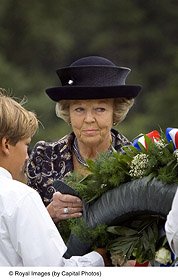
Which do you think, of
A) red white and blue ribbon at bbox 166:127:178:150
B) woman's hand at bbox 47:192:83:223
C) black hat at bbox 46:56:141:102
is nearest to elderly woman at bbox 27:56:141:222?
black hat at bbox 46:56:141:102

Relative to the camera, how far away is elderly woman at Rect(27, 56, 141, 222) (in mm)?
5125

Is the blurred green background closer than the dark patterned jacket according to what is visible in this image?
No

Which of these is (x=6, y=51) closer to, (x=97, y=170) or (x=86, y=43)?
(x=86, y=43)

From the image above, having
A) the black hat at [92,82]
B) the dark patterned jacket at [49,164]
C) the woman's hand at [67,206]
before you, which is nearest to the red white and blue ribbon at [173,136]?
the woman's hand at [67,206]

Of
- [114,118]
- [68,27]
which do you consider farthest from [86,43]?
[114,118]

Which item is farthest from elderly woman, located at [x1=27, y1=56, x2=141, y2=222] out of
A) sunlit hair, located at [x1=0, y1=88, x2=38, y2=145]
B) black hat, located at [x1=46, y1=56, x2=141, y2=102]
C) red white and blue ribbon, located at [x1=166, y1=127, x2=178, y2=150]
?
red white and blue ribbon, located at [x1=166, y1=127, x2=178, y2=150]

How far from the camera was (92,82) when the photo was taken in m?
5.21

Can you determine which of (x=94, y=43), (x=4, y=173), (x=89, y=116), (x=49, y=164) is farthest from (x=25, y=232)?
(x=94, y=43)

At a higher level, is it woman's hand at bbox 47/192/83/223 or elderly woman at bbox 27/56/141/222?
elderly woman at bbox 27/56/141/222

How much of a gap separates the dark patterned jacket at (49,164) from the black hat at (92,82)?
0.21 meters

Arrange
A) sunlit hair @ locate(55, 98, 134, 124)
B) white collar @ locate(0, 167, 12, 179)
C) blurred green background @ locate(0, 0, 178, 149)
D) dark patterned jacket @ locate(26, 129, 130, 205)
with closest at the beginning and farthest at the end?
white collar @ locate(0, 167, 12, 179)
dark patterned jacket @ locate(26, 129, 130, 205)
sunlit hair @ locate(55, 98, 134, 124)
blurred green background @ locate(0, 0, 178, 149)

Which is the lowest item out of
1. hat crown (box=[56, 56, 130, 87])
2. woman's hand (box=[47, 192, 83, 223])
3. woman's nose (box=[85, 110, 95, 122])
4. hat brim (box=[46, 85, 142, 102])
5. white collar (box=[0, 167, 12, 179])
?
woman's hand (box=[47, 192, 83, 223])

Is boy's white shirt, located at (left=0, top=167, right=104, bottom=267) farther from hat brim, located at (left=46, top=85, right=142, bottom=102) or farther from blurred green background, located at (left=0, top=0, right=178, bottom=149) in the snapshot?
blurred green background, located at (left=0, top=0, right=178, bottom=149)

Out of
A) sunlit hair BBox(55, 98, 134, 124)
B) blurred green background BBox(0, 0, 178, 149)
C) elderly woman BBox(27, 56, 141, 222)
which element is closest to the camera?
elderly woman BBox(27, 56, 141, 222)
